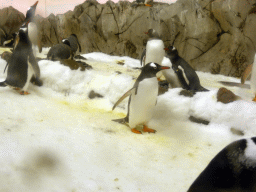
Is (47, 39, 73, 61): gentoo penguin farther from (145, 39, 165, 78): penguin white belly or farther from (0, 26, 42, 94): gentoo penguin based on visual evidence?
(145, 39, 165, 78): penguin white belly

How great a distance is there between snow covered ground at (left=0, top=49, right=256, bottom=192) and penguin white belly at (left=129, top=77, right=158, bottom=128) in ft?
0.41

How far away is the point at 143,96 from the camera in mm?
1884

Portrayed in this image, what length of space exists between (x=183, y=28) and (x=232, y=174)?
4.34 meters

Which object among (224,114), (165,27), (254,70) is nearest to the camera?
(224,114)

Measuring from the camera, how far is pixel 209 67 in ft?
14.9

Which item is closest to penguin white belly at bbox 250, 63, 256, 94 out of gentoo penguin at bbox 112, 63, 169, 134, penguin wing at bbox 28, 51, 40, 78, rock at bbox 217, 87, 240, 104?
rock at bbox 217, 87, 240, 104

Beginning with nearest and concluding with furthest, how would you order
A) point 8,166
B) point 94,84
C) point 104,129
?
point 8,166 → point 104,129 → point 94,84

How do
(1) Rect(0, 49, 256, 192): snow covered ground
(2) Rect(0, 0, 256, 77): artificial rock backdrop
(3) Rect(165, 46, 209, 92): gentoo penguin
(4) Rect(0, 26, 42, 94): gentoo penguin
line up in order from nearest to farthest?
1. (1) Rect(0, 49, 256, 192): snow covered ground
2. (4) Rect(0, 26, 42, 94): gentoo penguin
3. (3) Rect(165, 46, 209, 92): gentoo penguin
4. (2) Rect(0, 0, 256, 77): artificial rock backdrop

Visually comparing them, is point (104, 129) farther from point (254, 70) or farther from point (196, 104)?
point (254, 70)

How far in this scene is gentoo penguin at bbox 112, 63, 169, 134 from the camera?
1.88m

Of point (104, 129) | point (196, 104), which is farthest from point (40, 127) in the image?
point (196, 104)

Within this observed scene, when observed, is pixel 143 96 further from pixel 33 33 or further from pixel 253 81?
pixel 33 33

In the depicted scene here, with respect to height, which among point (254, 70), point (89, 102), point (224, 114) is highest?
point (254, 70)

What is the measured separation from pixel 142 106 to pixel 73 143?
64 cm
